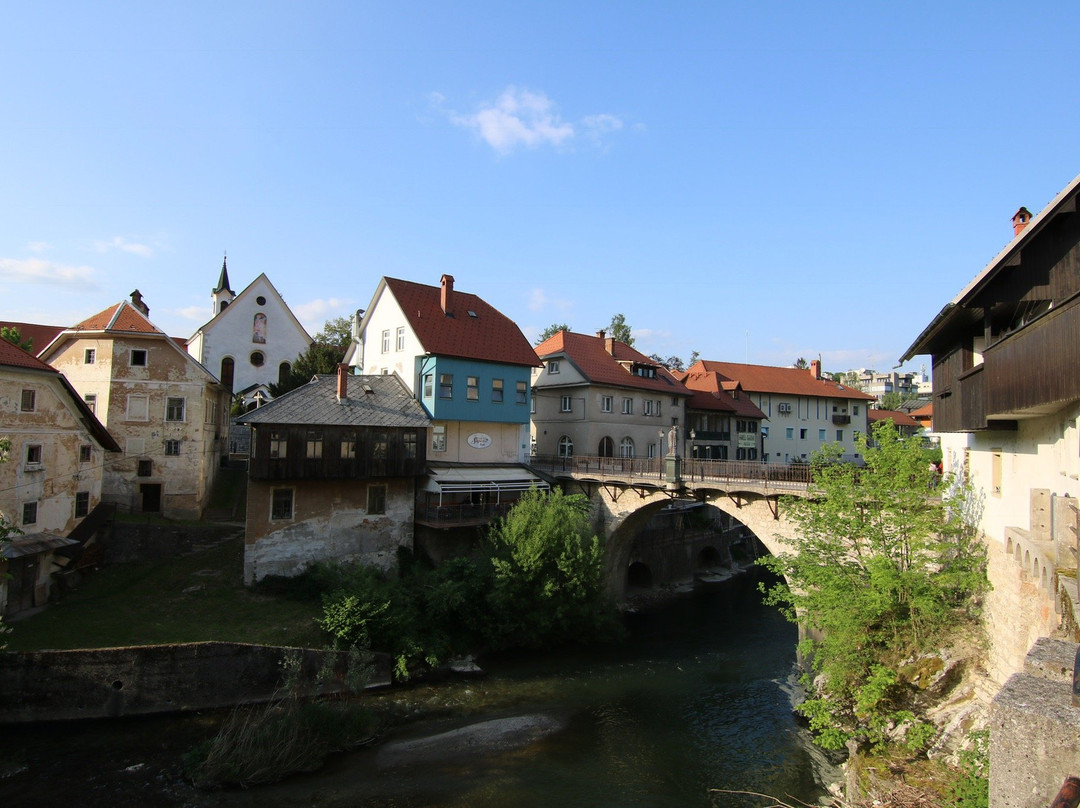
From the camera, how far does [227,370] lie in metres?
45.8

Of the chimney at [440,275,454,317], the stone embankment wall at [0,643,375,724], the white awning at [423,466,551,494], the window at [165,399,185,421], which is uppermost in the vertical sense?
the chimney at [440,275,454,317]

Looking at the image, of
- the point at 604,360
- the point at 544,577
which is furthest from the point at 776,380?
the point at 544,577

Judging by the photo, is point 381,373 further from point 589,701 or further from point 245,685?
point 589,701

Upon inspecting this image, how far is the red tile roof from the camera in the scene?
2354 cm

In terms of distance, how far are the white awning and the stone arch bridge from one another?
5.61 ft

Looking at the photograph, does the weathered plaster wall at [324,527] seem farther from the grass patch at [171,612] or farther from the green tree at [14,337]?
the green tree at [14,337]

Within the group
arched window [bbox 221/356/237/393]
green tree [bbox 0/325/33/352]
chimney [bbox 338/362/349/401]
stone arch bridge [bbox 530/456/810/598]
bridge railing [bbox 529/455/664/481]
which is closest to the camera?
stone arch bridge [bbox 530/456/810/598]

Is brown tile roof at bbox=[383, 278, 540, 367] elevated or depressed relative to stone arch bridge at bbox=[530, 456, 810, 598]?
elevated

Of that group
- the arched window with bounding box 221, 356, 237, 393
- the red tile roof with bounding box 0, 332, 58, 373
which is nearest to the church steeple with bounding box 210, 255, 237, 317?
the arched window with bounding box 221, 356, 237, 393

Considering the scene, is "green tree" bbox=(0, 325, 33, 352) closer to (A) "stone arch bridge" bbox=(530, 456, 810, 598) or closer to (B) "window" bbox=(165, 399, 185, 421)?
(B) "window" bbox=(165, 399, 185, 421)

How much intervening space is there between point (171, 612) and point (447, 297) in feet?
64.8

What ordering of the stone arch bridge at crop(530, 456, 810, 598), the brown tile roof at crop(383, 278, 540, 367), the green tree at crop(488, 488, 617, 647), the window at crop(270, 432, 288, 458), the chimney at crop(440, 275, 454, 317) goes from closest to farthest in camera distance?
the stone arch bridge at crop(530, 456, 810, 598) → the green tree at crop(488, 488, 617, 647) → the window at crop(270, 432, 288, 458) → the brown tile roof at crop(383, 278, 540, 367) → the chimney at crop(440, 275, 454, 317)

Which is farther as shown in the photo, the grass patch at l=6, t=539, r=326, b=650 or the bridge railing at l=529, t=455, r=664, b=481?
the bridge railing at l=529, t=455, r=664, b=481

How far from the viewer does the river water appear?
1565cm
